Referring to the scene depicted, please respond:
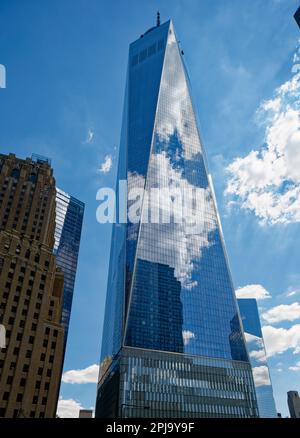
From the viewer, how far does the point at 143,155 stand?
16412 centimetres

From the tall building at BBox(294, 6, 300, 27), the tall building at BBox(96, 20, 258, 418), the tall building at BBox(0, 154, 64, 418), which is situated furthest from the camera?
the tall building at BBox(96, 20, 258, 418)

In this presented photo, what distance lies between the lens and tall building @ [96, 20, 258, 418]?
396ft

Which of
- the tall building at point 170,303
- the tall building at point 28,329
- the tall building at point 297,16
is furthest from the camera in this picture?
the tall building at point 170,303

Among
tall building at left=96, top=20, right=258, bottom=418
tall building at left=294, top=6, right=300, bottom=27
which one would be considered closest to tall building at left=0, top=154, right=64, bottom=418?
tall building at left=96, top=20, right=258, bottom=418

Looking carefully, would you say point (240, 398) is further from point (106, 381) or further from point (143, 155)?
point (143, 155)

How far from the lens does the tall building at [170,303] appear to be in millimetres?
120812

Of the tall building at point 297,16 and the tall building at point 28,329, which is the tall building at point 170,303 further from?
the tall building at point 297,16

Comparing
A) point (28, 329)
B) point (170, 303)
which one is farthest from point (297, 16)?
point (170, 303)

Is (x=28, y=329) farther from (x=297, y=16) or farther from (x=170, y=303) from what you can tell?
(x=297, y=16)

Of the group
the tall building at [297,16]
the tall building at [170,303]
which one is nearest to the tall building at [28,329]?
the tall building at [170,303]

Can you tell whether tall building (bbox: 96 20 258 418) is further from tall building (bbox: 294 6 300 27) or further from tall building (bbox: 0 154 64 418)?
tall building (bbox: 294 6 300 27)

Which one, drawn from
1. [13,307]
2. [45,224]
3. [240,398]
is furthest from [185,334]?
[13,307]
